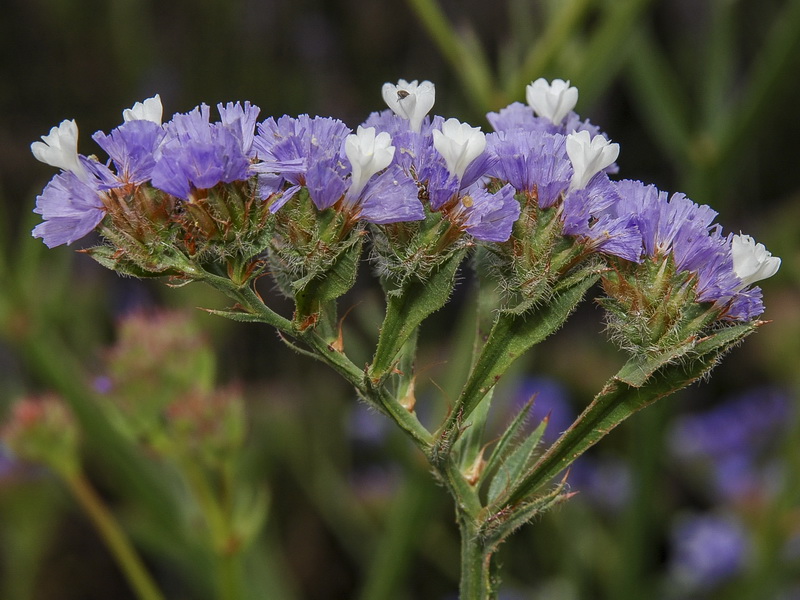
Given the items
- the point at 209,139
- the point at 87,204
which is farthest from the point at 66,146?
the point at 209,139

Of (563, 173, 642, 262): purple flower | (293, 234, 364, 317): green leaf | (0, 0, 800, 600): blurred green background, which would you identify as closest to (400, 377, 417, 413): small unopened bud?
(0, 0, 800, 600): blurred green background

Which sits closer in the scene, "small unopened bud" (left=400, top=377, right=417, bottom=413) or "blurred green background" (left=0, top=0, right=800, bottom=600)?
"small unopened bud" (left=400, top=377, right=417, bottom=413)

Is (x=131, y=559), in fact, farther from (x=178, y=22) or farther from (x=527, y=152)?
(x=178, y=22)

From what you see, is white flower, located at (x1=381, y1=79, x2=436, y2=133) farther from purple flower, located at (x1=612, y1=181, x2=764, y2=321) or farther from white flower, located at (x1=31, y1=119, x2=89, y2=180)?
white flower, located at (x1=31, y1=119, x2=89, y2=180)

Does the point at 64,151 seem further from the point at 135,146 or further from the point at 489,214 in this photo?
the point at 489,214

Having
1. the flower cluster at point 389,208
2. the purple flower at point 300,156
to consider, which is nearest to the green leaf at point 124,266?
the flower cluster at point 389,208

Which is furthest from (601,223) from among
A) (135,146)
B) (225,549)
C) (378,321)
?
(225,549)

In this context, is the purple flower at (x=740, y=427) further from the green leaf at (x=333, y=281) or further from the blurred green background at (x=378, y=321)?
the green leaf at (x=333, y=281)
